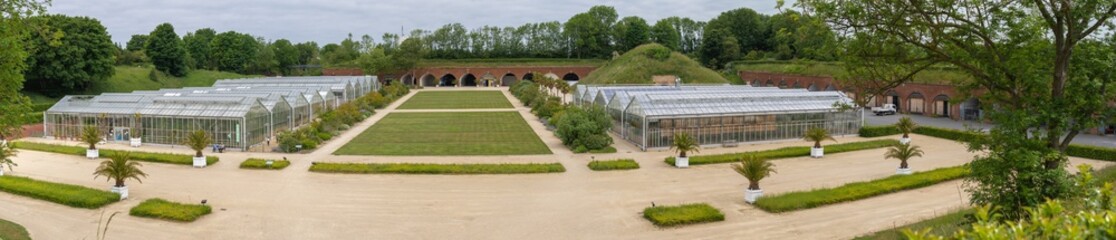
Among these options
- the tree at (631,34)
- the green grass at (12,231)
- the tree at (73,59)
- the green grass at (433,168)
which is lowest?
the green grass at (12,231)

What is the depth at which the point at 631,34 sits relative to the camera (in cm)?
11581

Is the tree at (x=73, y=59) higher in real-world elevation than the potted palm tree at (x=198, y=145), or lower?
higher

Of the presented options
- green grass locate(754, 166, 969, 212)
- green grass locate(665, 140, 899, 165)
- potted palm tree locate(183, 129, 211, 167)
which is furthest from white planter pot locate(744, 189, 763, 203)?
potted palm tree locate(183, 129, 211, 167)

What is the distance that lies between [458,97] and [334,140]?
39.4 meters

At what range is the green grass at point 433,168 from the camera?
26.8 meters

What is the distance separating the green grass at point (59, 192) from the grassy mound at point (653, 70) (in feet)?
195

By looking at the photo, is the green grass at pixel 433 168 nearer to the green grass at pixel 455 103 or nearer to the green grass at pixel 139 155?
the green grass at pixel 139 155

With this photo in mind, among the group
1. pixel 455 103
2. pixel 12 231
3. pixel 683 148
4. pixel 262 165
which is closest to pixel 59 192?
pixel 12 231

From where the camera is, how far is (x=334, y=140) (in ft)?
125

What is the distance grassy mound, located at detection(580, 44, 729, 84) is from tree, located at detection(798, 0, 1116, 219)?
63399 millimetres

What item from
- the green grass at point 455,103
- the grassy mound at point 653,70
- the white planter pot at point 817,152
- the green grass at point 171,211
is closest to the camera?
the green grass at point 171,211

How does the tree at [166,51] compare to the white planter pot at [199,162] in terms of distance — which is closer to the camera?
the white planter pot at [199,162]

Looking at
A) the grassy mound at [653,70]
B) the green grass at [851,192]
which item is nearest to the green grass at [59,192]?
the green grass at [851,192]

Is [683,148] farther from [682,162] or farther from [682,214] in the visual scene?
[682,214]
